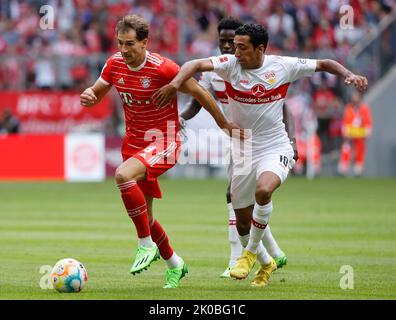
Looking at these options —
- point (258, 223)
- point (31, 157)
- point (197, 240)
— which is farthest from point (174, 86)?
point (31, 157)

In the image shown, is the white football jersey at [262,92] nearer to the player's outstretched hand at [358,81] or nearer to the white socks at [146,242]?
the player's outstretched hand at [358,81]

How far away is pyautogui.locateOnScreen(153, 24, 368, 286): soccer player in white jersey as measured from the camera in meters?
10.0

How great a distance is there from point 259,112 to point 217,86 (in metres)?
1.40

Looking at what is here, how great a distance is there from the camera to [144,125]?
10109 mm

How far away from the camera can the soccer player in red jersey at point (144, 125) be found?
31.9 feet

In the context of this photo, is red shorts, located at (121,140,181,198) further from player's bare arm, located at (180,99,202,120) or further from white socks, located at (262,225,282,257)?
white socks, located at (262,225,282,257)

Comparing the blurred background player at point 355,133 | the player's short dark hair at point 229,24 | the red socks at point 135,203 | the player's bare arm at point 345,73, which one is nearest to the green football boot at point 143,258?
the red socks at point 135,203

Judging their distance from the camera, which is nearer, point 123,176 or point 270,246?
point 123,176

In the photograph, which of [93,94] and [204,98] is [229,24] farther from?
[93,94]

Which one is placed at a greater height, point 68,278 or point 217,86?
point 217,86

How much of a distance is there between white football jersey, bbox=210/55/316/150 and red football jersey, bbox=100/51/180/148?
1.87 feet

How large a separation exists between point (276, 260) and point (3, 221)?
285 inches

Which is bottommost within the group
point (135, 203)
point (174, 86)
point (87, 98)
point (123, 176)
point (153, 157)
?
point (135, 203)
